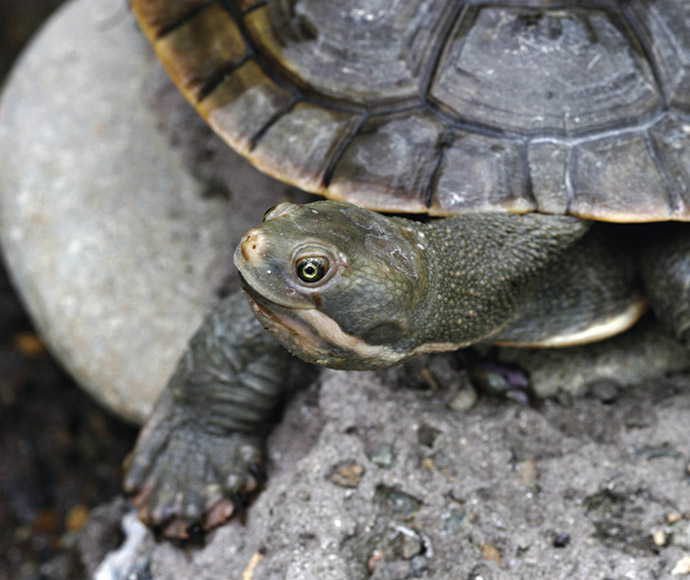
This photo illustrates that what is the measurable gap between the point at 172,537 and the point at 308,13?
1.92m

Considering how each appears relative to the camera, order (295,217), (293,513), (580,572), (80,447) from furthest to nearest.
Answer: (80,447)
(293,513)
(580,572)
(295,217)

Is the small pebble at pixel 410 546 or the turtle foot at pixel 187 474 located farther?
the turtle foot at pixel 187 474

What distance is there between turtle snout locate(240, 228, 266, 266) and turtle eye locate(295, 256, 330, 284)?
0.10m

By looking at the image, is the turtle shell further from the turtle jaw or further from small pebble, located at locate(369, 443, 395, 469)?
small pebble, located at locate(369, 443, 395, 469)

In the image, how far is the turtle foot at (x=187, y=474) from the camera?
270cm

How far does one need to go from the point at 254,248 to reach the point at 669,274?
146cm

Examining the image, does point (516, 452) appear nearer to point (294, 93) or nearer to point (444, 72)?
point (444, 72)

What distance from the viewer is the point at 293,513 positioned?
2512 mm

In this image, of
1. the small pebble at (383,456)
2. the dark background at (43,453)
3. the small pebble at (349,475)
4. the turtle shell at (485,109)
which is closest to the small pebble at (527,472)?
the small pebble at (383,456)

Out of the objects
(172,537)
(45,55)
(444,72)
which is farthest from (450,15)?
(45,55)

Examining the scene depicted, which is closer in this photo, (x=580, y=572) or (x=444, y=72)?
(x=580, y=572)

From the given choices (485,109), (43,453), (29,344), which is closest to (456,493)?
(485,109)

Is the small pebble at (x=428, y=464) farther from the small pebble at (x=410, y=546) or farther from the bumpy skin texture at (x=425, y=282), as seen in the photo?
the bumpy skin texture at (x=425, y=282)

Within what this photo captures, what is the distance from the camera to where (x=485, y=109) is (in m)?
2.57
